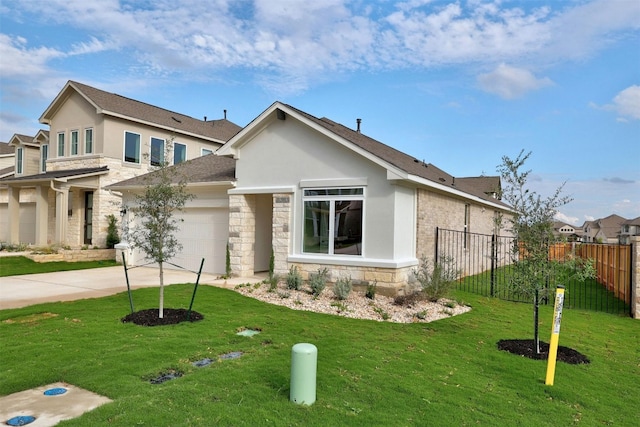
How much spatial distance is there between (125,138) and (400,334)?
17973 millimetres

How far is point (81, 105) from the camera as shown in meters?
20.6

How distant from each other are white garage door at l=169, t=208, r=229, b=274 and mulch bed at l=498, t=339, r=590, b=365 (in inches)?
394

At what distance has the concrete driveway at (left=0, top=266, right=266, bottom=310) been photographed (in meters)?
9.90

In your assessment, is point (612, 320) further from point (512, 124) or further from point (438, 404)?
point (512, 124)

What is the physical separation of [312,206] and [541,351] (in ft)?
23.4

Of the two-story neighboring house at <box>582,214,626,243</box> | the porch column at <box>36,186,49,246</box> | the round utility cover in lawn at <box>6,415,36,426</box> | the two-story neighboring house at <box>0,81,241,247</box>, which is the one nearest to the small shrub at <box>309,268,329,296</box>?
the round utility cover in lawn at <box>6,415,36,426</box>

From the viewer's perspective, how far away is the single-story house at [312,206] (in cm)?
1142

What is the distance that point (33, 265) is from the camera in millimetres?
15805

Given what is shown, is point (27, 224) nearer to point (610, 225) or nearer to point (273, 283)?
point (273, 283)

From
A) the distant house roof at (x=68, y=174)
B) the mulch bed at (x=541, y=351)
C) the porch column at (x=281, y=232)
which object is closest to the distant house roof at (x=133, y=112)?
the distant house roof at (x=68, y=174)

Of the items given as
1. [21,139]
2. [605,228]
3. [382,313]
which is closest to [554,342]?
[382,313]

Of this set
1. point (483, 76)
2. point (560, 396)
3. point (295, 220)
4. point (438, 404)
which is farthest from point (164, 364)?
point (483, 76)

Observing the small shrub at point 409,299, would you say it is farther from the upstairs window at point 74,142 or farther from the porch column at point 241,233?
the upstairs window at point 74,142

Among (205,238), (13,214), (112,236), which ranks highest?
(13,214)
